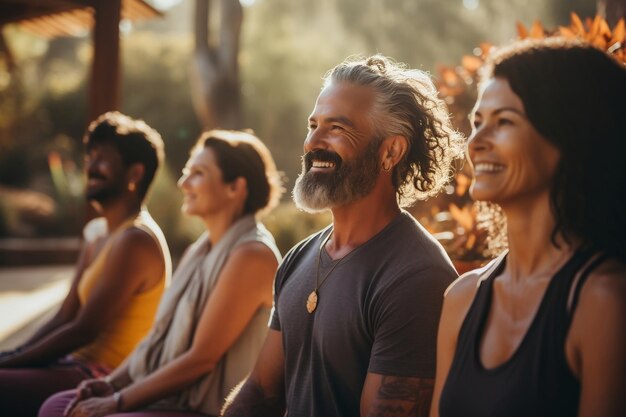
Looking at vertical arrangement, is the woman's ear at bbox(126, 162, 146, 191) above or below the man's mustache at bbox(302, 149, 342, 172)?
below

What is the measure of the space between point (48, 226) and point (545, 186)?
16077 millimetres

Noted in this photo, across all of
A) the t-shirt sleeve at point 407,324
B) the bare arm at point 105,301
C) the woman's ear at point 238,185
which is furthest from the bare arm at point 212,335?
the t-shirt sleeve at point 407,324

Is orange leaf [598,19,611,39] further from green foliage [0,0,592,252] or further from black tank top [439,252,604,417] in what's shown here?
green foliage [0,0,592,252]

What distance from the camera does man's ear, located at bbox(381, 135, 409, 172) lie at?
2.92 m

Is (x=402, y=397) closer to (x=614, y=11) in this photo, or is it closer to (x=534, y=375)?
(x=534, y=375)

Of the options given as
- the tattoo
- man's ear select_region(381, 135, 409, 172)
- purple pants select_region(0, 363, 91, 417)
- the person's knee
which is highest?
man's ear select_region(381, 135, 409, 172)

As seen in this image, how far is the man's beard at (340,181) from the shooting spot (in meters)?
2.86

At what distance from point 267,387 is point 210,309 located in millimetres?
687

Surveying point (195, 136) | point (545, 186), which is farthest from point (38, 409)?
point (195, 136)

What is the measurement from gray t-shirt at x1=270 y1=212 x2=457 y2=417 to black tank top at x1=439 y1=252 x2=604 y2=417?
42cm

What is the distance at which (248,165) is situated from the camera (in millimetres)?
4137

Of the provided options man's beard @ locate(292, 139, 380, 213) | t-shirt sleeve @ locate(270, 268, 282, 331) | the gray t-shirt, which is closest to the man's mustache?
man's beard @ locate(292, 139, 380, 213)

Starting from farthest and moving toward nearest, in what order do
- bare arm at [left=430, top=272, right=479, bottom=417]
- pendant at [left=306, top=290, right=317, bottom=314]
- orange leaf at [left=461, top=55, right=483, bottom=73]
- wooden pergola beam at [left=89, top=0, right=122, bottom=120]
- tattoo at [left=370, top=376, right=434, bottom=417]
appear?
1. wooden pergola beam at [left=89, top=0, right=122, bottom=120]
2. orange leaf at [left=461, top=55, right=483, bottom=73]
3. pendant at [left=306, top=290, right=317, bottom=314]
4. tattoo at [left=370, top=376, right=434, bottom=417]
5. bare arm at [left=430, top=272, right=479, bottom=417]

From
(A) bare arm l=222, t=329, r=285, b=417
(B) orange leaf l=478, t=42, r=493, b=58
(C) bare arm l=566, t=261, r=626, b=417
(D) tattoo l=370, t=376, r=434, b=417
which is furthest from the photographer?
(B) orange leaf l=478, t=42, r=493, b=58
